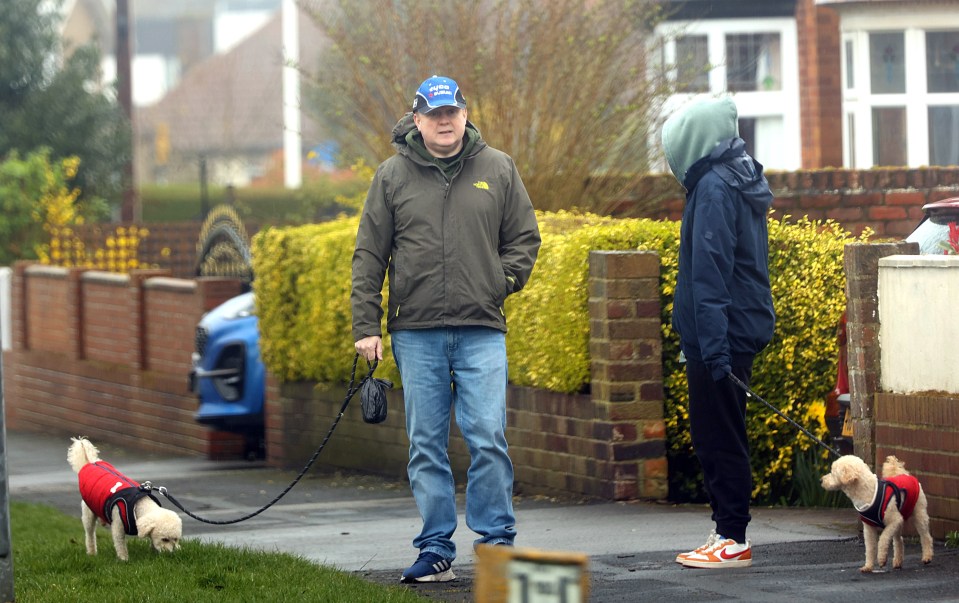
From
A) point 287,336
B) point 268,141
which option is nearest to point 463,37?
point 287,336

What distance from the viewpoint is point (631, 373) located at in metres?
8.89

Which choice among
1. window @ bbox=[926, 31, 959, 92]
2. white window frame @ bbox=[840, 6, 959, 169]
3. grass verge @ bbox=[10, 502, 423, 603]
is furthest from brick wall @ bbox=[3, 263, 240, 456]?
grass verge @ bbox=[10, 502, 423, 603]

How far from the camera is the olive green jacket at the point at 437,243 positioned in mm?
6422

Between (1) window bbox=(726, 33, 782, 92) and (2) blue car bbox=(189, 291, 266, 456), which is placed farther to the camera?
(1) window bbox=(726, 33, 782, 92)

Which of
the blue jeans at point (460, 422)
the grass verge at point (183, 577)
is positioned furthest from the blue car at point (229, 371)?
the blue jeans at point (460, 422)

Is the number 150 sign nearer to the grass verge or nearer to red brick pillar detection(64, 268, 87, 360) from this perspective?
the grass verge

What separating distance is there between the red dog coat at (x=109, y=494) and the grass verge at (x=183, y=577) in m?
0.20

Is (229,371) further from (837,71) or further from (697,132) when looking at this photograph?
(697,132)

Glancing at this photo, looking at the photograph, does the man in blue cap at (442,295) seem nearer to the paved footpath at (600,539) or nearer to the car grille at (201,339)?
the paved footpath at (600,539)

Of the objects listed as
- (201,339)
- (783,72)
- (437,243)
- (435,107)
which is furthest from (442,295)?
(783,72)

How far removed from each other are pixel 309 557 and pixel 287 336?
526cm

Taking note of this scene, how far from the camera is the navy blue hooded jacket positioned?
638 cm

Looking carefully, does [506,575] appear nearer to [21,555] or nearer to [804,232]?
[21,555]

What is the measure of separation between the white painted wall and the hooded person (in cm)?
85
